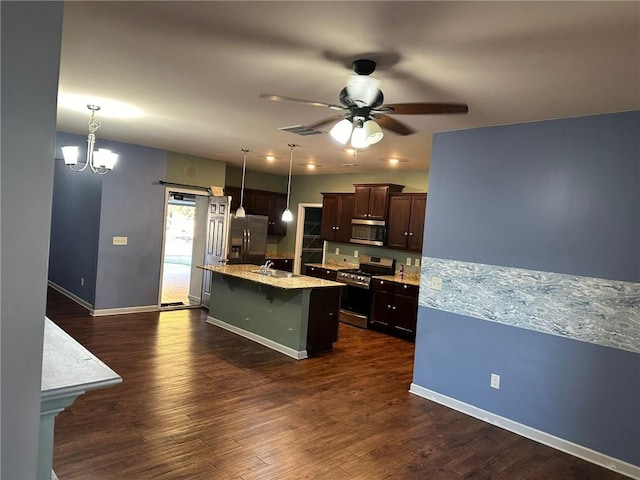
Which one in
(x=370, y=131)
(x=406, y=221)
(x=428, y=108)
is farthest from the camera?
(x=406, y=221)

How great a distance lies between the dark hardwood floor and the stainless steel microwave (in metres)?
2.42

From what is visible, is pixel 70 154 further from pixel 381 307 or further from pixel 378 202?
pixel 381 307

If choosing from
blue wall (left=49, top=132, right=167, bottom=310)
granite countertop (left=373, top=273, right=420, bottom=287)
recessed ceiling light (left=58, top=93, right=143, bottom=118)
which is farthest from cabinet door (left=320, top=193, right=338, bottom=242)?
recessed ceiling light (left=58, top=93, right=143, bottom=118)

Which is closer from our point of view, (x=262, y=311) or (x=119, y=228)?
(x=262, y=311)

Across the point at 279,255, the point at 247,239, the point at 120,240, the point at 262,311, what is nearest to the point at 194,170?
the point at 247,239

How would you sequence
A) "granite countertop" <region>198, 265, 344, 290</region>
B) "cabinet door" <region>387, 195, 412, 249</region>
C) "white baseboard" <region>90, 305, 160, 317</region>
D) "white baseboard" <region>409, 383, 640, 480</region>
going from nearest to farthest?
1. "white baseboard" <region>409, 383, 640, 480</region>
2. "granite countertop" <region>198, 265, 344, 290</region>
3. "white baseboard" <region>90, 305, 160, 317</region>
4. "cabinet door" <region>387, 195, 412, 249</region>

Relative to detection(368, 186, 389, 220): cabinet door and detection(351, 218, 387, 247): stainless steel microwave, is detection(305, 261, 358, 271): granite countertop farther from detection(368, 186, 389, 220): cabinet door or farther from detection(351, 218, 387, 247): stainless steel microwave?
detection(368, 186, 389, 220): cabinet door

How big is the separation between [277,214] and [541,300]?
616cm

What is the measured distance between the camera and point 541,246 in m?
3.55

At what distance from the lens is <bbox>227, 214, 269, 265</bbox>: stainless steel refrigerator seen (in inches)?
292

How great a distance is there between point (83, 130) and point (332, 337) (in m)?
4.21

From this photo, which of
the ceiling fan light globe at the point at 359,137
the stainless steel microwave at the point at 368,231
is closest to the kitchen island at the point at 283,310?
the stainless steel microwave at the point at 368,231

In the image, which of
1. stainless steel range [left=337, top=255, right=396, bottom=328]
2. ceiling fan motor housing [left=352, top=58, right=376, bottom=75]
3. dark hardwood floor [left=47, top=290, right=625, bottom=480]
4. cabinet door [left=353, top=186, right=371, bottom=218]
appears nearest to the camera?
ceiling fan motor housing [left=352, top=58, right=376, bottom=75]

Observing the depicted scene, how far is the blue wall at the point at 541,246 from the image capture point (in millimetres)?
3166
